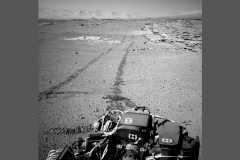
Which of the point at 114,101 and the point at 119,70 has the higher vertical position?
the point at 119,70

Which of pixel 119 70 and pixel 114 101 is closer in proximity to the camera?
pixel 114 101

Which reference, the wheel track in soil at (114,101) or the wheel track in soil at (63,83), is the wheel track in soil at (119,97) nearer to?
the wheel track in soil at (114,101)

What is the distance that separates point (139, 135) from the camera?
117 inches

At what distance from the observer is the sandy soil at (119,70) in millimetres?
4383

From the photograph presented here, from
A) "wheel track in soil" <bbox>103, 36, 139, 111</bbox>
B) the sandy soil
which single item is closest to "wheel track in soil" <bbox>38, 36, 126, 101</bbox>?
the sandy soil

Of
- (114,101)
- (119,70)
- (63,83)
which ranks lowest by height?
(114,101)

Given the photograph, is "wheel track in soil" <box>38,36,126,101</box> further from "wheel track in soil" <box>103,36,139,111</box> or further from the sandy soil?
"wheel track in soil" <box>103,36,139,111</box>

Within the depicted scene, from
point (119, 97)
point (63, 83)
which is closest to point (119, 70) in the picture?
point (119, 97)

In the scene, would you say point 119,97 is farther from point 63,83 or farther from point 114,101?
point 63,83

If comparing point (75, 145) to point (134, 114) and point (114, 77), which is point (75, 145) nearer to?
point (134, 114)

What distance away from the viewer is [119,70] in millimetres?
4941

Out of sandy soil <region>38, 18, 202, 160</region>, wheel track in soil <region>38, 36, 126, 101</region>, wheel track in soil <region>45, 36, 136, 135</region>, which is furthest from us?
wheel track in soil <region>38, 36, 126, 101</region>

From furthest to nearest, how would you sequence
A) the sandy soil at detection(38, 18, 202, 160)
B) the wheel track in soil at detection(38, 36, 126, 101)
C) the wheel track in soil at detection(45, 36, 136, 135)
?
the wheel track in soil at detection(38, 36, 126, 101) < the sandy soil at detection(38, 18, 202, 160) < the wheel track in soil at detection(45, 36, 136, 135)

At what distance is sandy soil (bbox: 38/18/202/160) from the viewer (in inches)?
173
